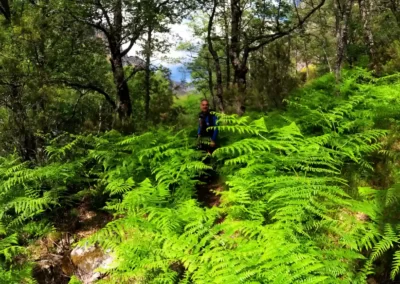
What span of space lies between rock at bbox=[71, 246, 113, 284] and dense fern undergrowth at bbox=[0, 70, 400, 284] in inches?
12.1

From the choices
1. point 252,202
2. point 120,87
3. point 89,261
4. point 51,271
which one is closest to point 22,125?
point 120,87

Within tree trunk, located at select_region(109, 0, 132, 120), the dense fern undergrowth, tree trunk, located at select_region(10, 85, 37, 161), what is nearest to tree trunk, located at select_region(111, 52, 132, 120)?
tree trunk, located at select_region(109, 0, 132, 120)

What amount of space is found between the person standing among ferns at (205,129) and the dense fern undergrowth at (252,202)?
0.26 m

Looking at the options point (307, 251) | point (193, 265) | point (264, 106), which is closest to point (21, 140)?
point (264, 106)

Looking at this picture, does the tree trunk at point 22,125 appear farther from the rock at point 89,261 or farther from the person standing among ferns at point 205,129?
the person standing among ferns at point 205,129

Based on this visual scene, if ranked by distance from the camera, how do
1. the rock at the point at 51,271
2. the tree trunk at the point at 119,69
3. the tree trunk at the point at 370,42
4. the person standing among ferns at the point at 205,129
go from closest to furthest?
the rock at the point at 51,271 → the person standing among ferns at the point at 205,129 → the tree trunk at the point at 119,69 → the tree trunk at the point at 370,42

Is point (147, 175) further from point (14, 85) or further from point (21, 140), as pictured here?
point (21, 140)

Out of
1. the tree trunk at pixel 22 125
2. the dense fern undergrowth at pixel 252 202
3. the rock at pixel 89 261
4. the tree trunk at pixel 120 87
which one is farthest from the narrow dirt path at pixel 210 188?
the tree trunk at pixel 120 87

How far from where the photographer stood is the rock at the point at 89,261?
508 centimetres

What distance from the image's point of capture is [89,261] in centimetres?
528

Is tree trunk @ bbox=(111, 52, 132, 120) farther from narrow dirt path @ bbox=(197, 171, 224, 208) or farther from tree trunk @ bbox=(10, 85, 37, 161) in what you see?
narrow dirt path @ bbox=(197, 171, 224, 208)

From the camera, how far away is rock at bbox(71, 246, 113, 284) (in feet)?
16.7

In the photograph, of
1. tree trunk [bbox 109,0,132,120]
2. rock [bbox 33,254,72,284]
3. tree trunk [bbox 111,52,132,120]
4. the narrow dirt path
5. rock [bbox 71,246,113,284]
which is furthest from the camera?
tree trunk [bbox 111,52,132,120]

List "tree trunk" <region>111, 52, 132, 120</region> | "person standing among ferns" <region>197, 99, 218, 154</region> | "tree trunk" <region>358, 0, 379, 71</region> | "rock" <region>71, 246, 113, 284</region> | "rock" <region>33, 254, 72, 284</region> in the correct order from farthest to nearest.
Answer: "tree trunk" <region>111, 52, 132, 120</region> < "tree trunk" <region>358, 0, 379, 71</region> < "person standing among ferns" <region>197, 99, 218, 154</region> < "rock" <region>33, 254, 72, 284</region> < "rock" <region>71, 246, 113, 284</region>
